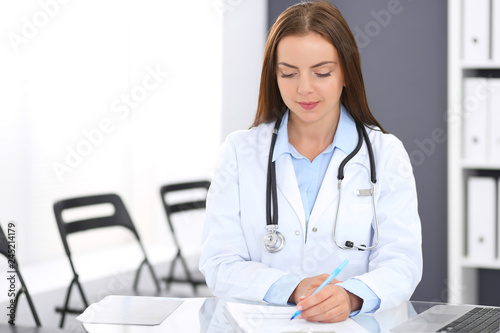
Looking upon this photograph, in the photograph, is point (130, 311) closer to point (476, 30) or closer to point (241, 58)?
point (476, 30)

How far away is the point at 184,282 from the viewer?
315 centimetres

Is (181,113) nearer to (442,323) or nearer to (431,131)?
(431,131)

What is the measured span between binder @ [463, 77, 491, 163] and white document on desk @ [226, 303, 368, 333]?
5.84 ft

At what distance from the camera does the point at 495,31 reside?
2857 millimetres

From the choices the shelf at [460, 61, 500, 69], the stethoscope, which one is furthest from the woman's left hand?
the shelf at [460, 61, 500, 69]

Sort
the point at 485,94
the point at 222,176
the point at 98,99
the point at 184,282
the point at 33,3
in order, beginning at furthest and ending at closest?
the point at 98,99 → the point at 33,3 → the point at 184,282 → the point at 485,94 → the point at 222,176

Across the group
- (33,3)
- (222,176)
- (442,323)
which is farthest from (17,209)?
(442,323)

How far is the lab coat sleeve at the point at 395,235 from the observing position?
60.0 inches

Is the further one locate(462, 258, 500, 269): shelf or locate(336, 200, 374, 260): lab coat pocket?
locate(462, 258, 500, 269): shelf

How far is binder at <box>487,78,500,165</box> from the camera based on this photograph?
287 cm

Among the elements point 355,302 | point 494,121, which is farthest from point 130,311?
point 494,121

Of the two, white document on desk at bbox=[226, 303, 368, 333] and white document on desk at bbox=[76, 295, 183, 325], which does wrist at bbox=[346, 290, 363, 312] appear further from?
white document on desk at bbox=[76, 295, 183, 325]

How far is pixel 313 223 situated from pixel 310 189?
4.4 inches

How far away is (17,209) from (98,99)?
33.4 inches
